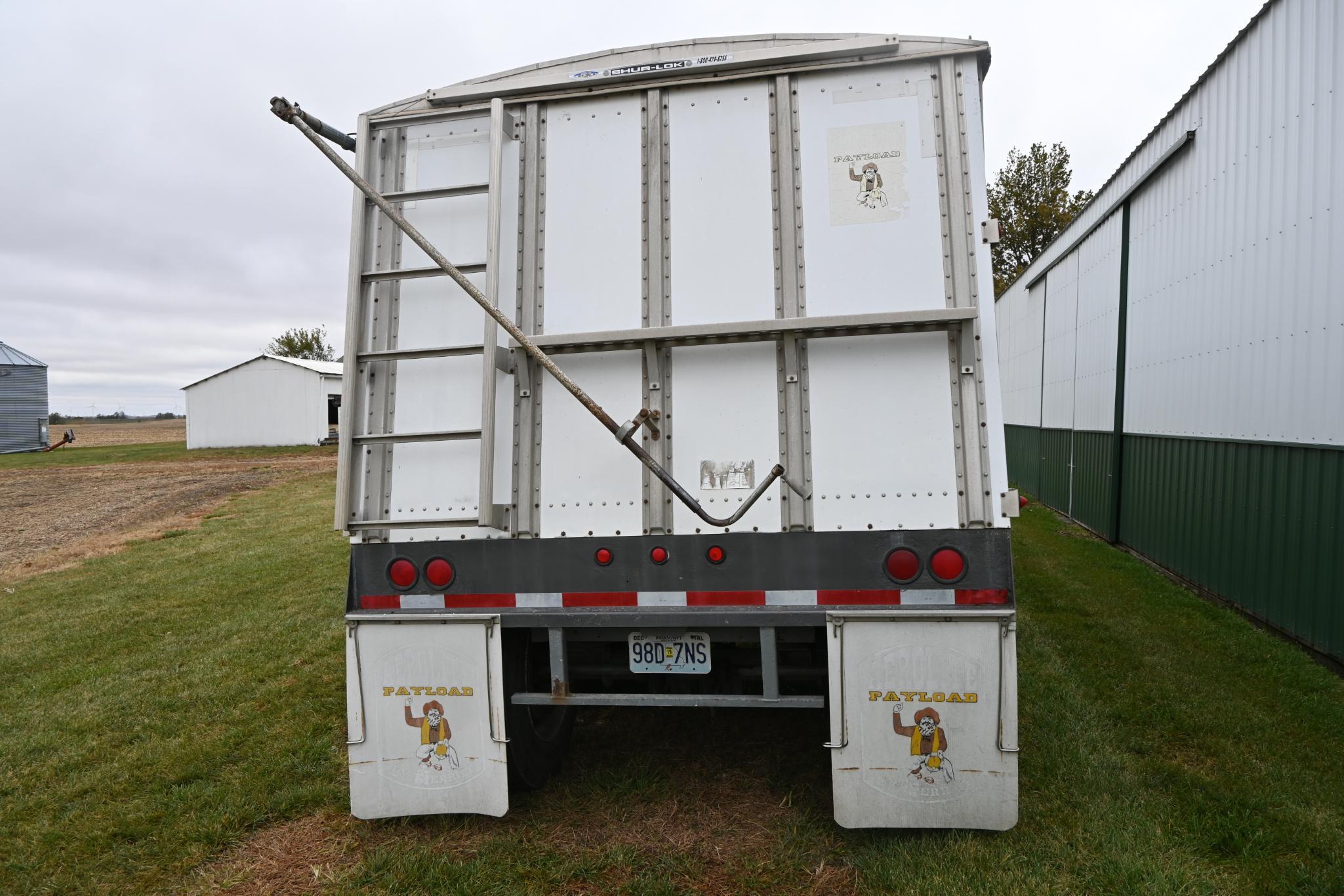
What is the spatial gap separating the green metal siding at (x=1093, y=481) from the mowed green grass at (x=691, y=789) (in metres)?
4.81

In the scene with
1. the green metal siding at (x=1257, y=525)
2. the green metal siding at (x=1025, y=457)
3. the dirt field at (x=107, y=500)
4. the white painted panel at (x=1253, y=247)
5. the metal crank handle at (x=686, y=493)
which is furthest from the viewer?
the green metal siding at (x=1025, y=457)

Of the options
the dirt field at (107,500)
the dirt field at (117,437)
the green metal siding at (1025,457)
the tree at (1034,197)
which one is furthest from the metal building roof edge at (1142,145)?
the dirt field at (117,437)

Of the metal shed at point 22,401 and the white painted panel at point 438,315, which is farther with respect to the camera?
the metal shed at point 22,401

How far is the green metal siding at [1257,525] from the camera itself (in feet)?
20.4

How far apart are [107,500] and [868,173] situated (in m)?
21.4

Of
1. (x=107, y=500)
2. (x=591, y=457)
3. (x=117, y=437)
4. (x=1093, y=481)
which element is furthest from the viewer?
(x=117, y=437)

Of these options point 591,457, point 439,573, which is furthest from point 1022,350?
point 439,573

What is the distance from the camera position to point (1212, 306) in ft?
27.5

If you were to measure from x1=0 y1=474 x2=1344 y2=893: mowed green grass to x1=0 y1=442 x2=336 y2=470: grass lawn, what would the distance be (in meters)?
28.9

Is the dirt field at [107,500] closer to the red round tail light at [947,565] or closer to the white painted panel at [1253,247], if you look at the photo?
the red round tail light at [947,565]

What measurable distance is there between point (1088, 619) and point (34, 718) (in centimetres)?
766

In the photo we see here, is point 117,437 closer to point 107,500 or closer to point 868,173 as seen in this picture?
point 107,500

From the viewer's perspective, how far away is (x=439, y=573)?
3.84 meters

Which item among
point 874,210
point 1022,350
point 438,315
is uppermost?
point 1022,350
